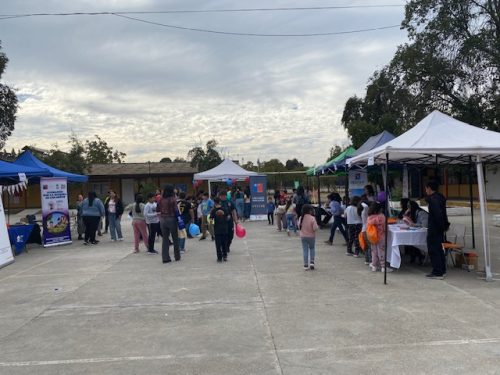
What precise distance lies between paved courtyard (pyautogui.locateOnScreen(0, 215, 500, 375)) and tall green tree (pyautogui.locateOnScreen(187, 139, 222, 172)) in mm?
36086

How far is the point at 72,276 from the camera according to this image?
9.20m

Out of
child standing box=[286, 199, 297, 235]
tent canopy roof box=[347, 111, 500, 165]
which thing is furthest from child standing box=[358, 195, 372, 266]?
child standing box=[286, 199, 297, 235]

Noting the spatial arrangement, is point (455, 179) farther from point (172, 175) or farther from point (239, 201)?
point (172, 175)

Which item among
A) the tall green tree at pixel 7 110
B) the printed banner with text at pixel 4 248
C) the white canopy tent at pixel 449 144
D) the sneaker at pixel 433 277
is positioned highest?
the tall green tree at pixel 7 110

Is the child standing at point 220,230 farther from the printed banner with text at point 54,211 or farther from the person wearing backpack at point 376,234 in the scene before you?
the printed banner with text at point 54,211

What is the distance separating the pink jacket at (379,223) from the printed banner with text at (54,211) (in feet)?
34.1

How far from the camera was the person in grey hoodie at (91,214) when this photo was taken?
47.0ft

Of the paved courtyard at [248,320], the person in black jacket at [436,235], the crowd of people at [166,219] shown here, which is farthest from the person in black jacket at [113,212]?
the person in black jacket at [436,235]

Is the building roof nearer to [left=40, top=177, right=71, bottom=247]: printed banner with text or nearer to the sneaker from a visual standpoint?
[left=40, top=177, right=71, bottom=247]: printed banner with text

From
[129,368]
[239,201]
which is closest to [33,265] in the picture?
[129,368]

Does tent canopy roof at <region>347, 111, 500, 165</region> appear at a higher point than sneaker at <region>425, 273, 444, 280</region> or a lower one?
higher

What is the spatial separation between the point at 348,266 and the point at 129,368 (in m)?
5.92

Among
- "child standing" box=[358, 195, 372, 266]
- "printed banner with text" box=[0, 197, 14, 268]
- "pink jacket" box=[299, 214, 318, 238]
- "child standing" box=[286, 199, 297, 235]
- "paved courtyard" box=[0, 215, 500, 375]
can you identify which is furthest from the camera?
"child standing" box=[286, 199, 297, 235]

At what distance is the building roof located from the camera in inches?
1790
